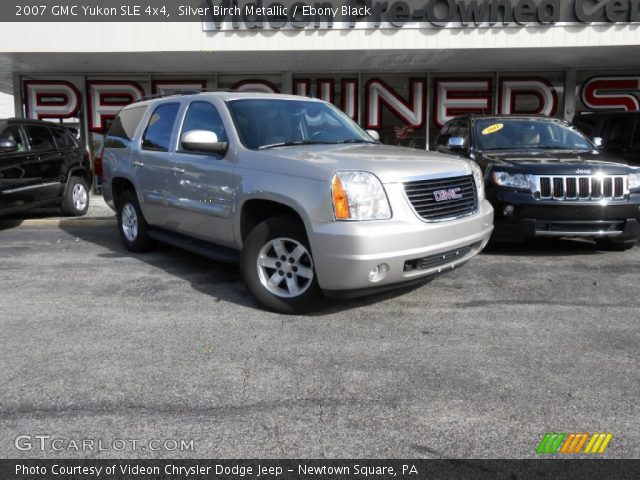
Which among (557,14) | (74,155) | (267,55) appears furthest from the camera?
(267,55)

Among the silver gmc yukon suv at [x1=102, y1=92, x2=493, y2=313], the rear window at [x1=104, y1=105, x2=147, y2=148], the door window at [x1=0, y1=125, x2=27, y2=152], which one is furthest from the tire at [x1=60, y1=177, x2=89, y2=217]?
the silver gmc yukon suv at [x1=102, y1=92, x2=493, y2=313]

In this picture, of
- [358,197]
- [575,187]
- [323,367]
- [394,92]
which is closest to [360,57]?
[394,92]

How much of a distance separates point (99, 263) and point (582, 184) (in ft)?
18.2

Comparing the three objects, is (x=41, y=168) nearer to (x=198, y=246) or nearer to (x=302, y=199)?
(x=198, y=246)

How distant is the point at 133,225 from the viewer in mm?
6660

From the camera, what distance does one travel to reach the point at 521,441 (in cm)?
255

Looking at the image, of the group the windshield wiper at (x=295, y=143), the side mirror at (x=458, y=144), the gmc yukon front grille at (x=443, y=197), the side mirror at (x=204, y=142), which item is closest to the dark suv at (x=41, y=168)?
the side mirror at (x=204, y=142)

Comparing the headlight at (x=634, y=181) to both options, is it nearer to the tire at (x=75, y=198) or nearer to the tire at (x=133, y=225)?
the tire at (x=133, y=225)

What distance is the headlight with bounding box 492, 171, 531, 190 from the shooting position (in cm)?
616

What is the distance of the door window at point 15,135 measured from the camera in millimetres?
8312

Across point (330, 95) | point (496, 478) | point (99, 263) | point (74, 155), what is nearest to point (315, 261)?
point (496, 478)

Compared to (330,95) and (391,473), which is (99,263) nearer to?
(391,473)

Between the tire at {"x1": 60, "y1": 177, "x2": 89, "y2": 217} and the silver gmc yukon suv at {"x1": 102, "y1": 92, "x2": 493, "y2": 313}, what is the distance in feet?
14.1

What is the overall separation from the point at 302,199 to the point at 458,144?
11.9ft
